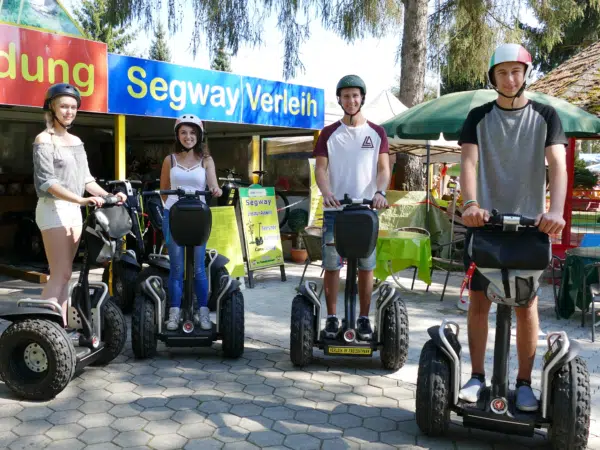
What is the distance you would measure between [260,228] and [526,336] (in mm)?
4773

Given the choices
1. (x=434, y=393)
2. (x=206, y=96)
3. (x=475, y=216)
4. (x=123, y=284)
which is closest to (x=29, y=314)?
(x=434, y=393)

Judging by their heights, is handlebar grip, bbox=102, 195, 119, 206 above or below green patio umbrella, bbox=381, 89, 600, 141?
below

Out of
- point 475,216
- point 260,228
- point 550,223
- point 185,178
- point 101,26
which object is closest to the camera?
point 550,223

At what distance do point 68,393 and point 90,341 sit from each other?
0.33 meters

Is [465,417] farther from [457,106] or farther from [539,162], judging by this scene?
[457,106]

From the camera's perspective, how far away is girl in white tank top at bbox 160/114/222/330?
4457 mm

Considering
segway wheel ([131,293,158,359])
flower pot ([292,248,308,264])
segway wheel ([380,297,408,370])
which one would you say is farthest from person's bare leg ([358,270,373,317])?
flower pot ([292,248,308,264])

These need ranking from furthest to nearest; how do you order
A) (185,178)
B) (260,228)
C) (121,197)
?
(260,228), (185,178), (121,197)

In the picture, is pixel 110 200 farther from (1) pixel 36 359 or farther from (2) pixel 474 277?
(2) pixel 474 277

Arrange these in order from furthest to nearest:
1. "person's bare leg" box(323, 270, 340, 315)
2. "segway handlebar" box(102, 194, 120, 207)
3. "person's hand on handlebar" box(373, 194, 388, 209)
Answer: "person's bare leg" box(323, 270, 340, 315) → "person's hand on handlebar" box(373, 194, 388, 209) → "segway handlebar" box(102, 194, 120, 207)

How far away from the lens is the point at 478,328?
3135 millimetres

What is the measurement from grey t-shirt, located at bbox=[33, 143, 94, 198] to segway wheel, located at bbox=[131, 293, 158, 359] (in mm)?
883

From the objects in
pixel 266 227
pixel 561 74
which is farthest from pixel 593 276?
pixel 561 74

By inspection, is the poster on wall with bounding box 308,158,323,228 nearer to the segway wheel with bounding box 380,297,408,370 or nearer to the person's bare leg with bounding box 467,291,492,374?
the segway wheel with bounding box 380,297,408,370
